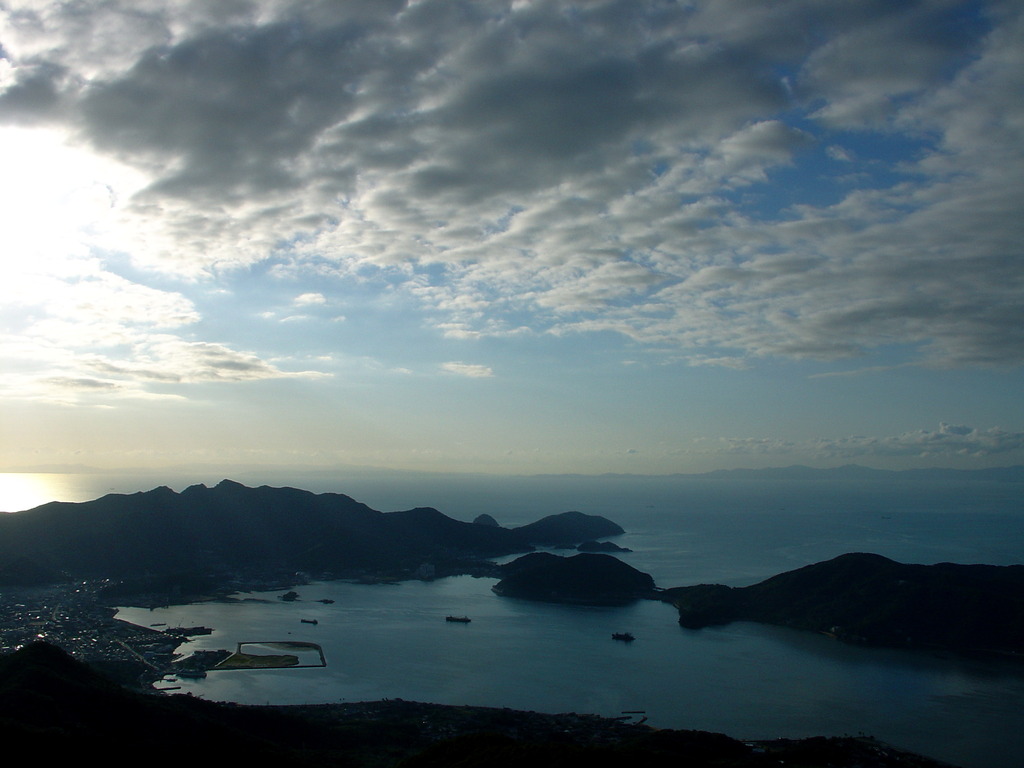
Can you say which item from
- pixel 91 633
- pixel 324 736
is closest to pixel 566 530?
pixel 91 633

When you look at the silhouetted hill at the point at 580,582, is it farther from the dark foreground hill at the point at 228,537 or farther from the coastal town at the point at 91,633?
the coastal town at the point at 91,633

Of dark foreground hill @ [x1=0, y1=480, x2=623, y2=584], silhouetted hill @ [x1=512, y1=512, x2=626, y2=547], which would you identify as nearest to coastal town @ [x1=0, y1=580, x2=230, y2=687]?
dark foreground hill @ [x1=0, y1=480, x2=623, y2=584]

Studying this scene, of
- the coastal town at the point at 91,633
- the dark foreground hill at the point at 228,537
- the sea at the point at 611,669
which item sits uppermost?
the dark foreground hill at the point at 228,537

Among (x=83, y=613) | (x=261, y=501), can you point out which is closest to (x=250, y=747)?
(x=83, y=613)

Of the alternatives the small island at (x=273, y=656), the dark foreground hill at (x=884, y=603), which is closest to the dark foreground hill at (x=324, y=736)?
the small island at (x=273, y=656)

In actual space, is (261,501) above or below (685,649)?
above

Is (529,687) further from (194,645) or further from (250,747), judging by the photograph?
(194,645)

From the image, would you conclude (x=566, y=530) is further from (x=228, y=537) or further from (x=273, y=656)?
(x=273, y=656)

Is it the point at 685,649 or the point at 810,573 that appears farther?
the point at 810,573
